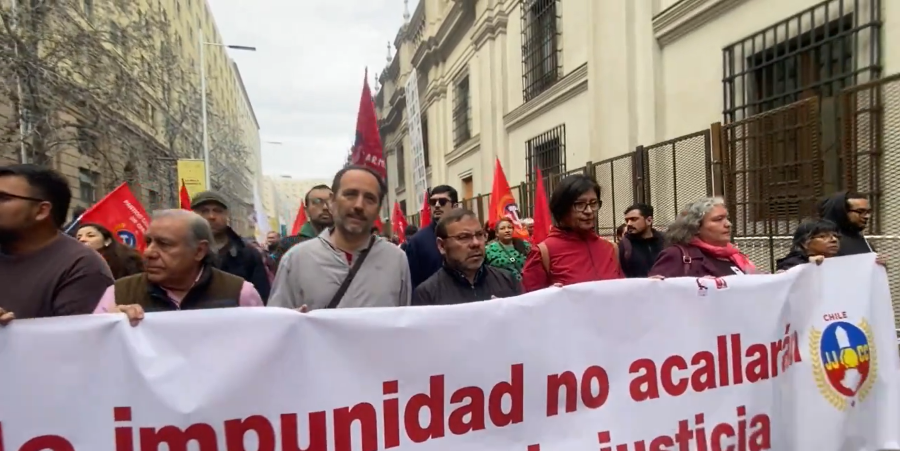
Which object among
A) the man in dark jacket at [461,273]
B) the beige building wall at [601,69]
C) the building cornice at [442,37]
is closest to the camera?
the man in dark jacket at [461,273]

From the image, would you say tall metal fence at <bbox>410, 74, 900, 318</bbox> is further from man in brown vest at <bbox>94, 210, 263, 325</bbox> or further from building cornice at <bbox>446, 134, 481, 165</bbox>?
building cornice at <bbox>446, 134, 481, 165</bbox>

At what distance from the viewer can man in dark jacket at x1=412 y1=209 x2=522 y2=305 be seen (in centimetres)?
255

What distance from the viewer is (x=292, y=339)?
192 centimetres

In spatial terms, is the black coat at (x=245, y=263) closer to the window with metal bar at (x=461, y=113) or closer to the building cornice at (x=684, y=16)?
the building cornice at (x=684, y=16)

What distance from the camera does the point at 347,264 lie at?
2.42m

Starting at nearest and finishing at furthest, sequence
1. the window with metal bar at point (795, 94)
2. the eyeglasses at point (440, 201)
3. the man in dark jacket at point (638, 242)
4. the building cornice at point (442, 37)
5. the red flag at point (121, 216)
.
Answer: the eyeglasses at point (440, 201) → the man in dark jacket at point (638, 242) → the red flag at point (121, 216) → the window with metal bar at point (795, 94) → the building cornice at point (442, 37)

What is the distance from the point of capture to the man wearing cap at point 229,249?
3.89 m

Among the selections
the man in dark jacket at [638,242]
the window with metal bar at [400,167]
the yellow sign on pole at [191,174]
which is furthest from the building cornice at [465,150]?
the man in dark jacket at [638,242]

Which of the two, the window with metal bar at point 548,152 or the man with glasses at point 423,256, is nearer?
the man with glasses at point 423,256

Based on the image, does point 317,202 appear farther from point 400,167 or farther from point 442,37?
point 400,167

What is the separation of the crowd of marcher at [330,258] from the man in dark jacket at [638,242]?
4.03 ft

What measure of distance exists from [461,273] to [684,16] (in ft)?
24.1

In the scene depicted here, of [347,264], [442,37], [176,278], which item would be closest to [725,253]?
[347,264]

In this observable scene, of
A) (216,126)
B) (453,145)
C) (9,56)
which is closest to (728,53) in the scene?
(9,56)
